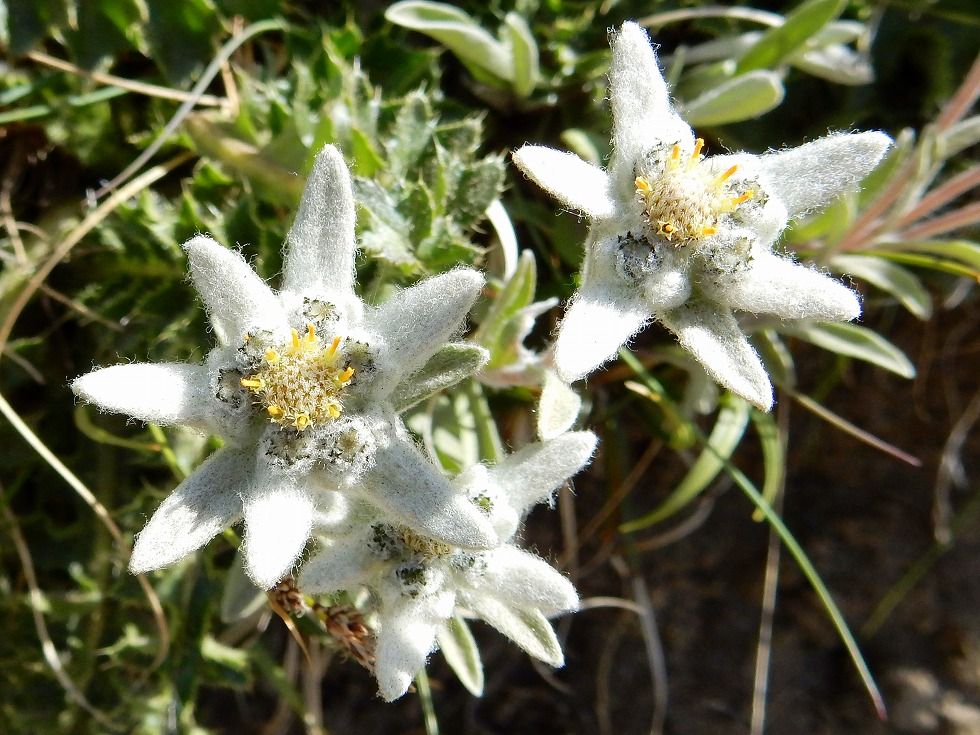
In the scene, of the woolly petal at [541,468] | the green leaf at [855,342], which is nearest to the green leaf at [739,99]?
the green leaf at [855,342]

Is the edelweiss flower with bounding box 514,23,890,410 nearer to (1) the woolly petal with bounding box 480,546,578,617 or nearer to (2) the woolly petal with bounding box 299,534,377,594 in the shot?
(1) the woolly petal with bounding box 480,546,578,617

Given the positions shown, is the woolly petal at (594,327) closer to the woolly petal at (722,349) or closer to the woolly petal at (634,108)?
the woolly petal at (722,349)

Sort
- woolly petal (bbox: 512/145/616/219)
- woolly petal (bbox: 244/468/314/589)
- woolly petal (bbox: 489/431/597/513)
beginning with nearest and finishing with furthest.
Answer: woolly petal (bbox: 244/468/314/589), woolly petal (bbox: 512/145/616/219), woolly petal (bbox: 489/431/597/513)

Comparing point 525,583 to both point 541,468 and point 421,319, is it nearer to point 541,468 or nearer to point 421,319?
point 541,468

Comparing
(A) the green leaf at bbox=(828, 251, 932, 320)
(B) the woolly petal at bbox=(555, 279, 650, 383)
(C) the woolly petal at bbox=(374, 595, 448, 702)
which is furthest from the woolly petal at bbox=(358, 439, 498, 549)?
(A) the green leaf at bbox=(828, 251, 932, 320)

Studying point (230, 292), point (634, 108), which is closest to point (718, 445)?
point (634, 108)

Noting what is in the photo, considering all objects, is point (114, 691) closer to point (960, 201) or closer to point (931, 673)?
point (931, 673)
